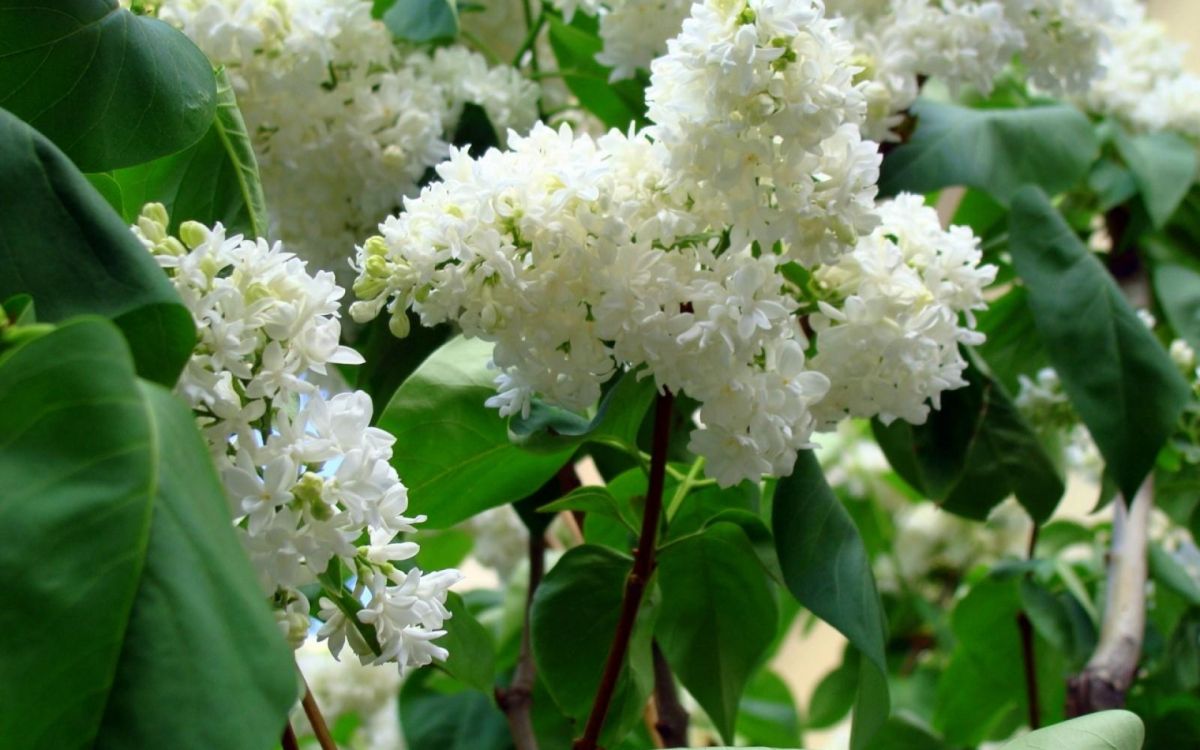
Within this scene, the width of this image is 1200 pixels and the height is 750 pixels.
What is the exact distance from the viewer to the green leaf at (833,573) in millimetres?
462

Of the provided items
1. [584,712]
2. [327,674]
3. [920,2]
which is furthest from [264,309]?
[327,674]

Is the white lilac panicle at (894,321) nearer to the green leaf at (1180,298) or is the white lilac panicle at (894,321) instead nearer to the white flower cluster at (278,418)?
the white flower cluster at (278,418)

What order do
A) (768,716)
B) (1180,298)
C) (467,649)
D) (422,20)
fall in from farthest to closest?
(768,716), (1180,298), (422,20), (467,649)

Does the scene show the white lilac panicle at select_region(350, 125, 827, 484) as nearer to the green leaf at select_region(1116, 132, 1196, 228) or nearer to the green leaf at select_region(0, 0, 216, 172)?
the green leaf at select_region(0, 0, 216, 172)

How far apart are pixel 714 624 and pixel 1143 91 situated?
0.58 m

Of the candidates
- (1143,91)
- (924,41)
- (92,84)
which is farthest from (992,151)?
(92,84)

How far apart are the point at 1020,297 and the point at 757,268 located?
45cm

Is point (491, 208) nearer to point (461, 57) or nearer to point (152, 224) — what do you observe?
point (152, 224)

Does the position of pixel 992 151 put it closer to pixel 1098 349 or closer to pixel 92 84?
pixel 1098 349

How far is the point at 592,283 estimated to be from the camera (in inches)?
15.1

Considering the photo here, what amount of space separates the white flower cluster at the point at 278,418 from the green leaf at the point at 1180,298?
2.01 ft

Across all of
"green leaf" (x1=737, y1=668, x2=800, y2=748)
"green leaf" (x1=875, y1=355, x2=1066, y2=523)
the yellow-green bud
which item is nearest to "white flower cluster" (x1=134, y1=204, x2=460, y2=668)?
the yellow-green bud

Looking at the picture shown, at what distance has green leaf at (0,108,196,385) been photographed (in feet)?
0.94

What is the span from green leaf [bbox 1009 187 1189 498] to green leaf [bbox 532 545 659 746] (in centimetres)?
24
